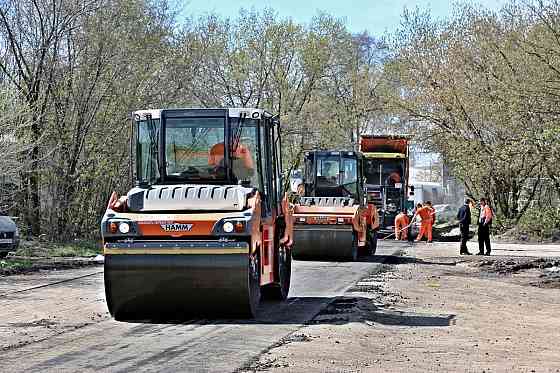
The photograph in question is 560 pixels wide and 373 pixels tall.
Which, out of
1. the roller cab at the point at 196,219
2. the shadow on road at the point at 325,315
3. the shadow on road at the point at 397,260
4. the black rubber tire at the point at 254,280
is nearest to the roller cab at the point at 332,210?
the shadow on road at the point at 397,260

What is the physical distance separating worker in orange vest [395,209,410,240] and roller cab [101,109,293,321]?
1033 inches

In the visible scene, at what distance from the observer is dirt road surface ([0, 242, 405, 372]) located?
396 inches

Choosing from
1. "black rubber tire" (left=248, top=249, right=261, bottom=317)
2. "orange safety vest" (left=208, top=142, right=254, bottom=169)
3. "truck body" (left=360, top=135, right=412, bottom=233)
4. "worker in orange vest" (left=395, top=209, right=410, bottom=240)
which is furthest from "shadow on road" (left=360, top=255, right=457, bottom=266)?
"truck body" (left=360, top=135, right=412, bottom=233)

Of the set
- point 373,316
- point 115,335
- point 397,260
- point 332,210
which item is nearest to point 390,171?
point 397,260

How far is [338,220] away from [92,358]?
50.7 ft

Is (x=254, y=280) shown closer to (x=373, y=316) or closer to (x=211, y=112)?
(x=373, y=316)

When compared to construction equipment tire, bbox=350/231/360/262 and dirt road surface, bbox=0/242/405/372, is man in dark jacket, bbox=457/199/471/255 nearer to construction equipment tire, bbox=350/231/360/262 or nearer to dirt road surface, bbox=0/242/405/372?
construction equipment tire, bbox=350/231/360/262

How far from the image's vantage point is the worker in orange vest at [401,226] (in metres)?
41.2

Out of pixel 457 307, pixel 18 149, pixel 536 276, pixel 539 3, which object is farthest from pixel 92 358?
pixel 539 3

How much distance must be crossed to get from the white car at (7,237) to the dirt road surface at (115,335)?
5.32 metres

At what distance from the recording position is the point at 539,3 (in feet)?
96.6

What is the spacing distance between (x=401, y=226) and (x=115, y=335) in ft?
99.5

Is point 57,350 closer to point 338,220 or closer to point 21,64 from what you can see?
point 338,220

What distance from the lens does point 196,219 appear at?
1293 centimetres
